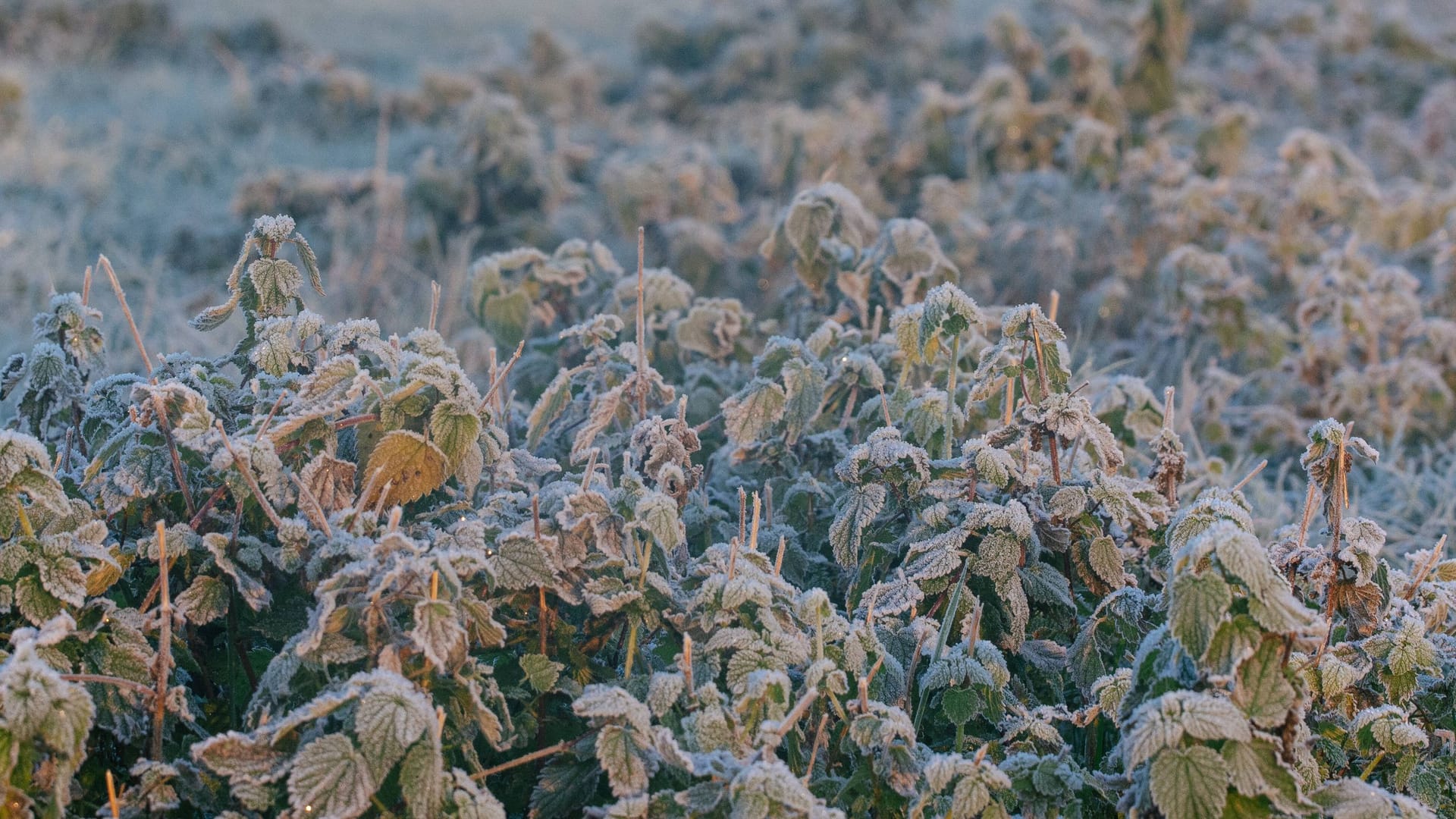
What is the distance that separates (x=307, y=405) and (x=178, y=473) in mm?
194

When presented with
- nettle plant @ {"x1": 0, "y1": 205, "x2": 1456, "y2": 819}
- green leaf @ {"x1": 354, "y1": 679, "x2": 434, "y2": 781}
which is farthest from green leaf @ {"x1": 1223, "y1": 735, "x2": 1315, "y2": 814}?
green leaf @ {"x1": 354, "y1": 679, "x2": 434, "y2": 781}

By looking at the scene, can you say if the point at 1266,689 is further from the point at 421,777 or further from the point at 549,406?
the point at 549,406

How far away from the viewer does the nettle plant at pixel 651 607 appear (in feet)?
4.59

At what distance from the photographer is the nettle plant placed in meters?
1.40

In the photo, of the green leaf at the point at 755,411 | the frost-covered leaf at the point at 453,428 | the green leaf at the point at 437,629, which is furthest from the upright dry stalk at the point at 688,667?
the green leaf at the point at 755,411

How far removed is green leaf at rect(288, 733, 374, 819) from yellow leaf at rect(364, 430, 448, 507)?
37 cm

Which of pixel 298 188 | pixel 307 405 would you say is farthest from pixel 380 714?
pixel 298 188

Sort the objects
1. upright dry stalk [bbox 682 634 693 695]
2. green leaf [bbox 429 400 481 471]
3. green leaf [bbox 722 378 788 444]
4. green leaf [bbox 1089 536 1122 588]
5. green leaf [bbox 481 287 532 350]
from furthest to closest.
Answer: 1. green leaf [bbox 481 287 532 350]
2. green leaf [bbox 722 378 788 444]
3. green leaf [bbox 1089 536 1122 588]
4. green leaf [bbox 429 400 481 471]
5. upright dry stalk [bbox 682 634 693 695]

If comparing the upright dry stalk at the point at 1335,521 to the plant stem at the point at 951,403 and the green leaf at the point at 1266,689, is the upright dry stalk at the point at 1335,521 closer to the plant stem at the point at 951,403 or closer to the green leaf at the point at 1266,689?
the green leaf at the point at 1266,689

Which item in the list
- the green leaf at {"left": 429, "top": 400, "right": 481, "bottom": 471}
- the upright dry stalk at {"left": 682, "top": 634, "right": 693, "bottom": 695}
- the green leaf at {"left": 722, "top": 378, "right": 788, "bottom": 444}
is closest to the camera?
the upright dry stalk at {"left": 682, "top": 634, "right": 693, "bottom": 695}

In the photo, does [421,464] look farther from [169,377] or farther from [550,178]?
[550,178]

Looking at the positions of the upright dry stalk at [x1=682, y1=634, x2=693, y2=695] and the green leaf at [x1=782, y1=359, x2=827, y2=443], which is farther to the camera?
the green leaf at [x1=782, y1=359, x2=827, y2=443]

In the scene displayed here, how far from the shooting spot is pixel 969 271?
3.92 m

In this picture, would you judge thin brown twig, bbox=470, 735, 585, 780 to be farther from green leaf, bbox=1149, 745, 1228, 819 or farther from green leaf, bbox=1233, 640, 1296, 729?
green leaf, bbox=1233, 640, 1296, 729
